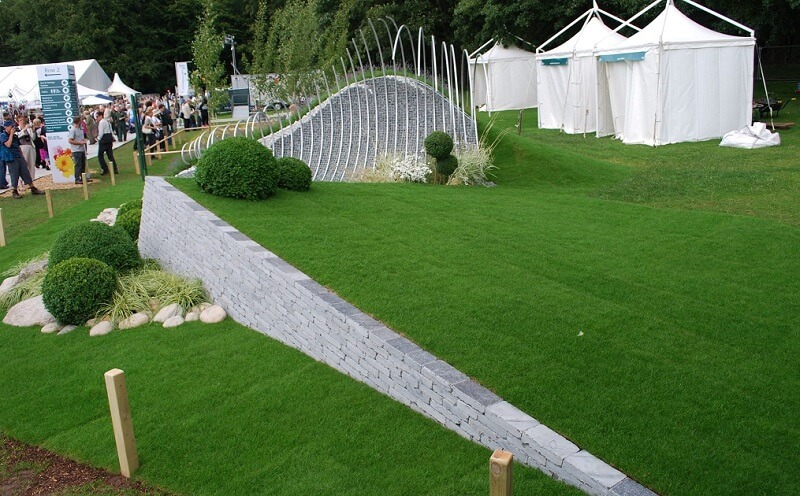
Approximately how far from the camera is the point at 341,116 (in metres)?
16.8

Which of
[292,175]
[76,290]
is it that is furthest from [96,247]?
[292,175]

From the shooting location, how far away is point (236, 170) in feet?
34.2

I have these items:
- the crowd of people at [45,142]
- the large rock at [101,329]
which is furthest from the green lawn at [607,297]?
the crowd of people at [45,142]

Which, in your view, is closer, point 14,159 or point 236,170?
point 236,170

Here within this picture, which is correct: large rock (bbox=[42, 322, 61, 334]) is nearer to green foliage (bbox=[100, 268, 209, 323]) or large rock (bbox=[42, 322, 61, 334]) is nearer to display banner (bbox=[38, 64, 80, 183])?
green foliage (bbox=[100, 268, 209, 323])

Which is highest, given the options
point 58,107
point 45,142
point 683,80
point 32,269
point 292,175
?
point 58,107

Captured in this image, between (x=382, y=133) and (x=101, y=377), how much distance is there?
1083 cm

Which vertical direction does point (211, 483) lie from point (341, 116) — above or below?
below

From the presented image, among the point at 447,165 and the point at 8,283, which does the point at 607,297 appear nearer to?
the point at 447,165

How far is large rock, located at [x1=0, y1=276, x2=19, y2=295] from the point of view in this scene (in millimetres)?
10393

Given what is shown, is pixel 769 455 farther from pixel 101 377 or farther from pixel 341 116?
pixel 341 116

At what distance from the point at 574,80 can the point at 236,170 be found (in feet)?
52.6

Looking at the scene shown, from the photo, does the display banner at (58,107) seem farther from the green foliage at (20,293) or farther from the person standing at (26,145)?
the green foliage at (20,293)

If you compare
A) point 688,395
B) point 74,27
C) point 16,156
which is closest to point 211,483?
point 688,395
